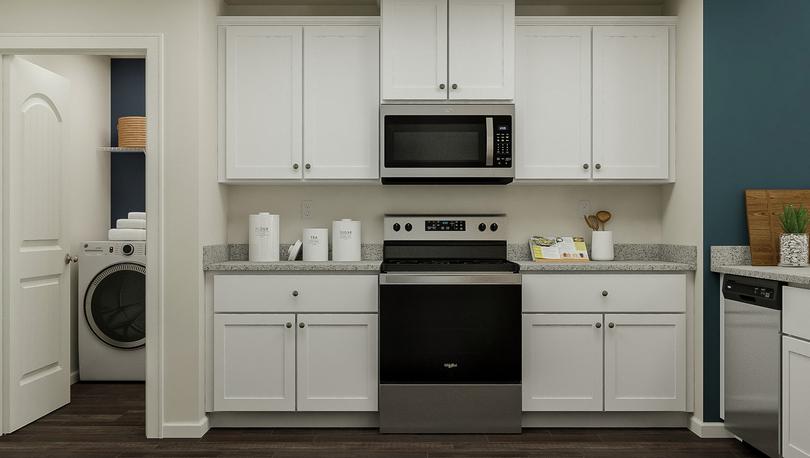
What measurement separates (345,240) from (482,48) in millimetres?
1257

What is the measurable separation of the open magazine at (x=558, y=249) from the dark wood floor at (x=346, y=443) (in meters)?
0.92

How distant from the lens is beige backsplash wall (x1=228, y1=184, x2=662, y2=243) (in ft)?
12.2

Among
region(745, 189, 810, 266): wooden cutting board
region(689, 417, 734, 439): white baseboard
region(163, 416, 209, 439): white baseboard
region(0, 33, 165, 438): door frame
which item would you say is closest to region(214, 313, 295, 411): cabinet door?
region(163, 416, 209, 439): white baseboard

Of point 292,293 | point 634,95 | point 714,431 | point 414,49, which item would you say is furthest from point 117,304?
point 714,431

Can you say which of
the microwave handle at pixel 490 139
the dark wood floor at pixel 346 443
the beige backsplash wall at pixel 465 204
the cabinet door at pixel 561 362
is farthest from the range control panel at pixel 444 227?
the dark wood floor at pixel 346 443

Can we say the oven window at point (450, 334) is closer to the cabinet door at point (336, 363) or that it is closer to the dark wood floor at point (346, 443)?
the cabinet door at point (336, 363)

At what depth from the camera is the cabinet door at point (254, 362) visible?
3211mm

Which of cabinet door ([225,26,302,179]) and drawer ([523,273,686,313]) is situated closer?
drawer ([523,273,686,313])

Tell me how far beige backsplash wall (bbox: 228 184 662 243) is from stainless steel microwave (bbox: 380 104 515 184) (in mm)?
392

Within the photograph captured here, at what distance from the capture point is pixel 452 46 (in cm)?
A: 331

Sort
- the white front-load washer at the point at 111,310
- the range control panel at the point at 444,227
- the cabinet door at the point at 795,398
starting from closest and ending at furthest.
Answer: the cabinet door at the point at 795,398
the range control panel at the point at 444,227
the white front-load washer at the point at 111,310

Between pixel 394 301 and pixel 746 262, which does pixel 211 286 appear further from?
pixel 746 262

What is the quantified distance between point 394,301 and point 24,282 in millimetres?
1927

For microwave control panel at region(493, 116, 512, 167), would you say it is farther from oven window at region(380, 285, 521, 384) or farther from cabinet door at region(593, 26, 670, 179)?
oven window at region(380, 285, 521, 384)
